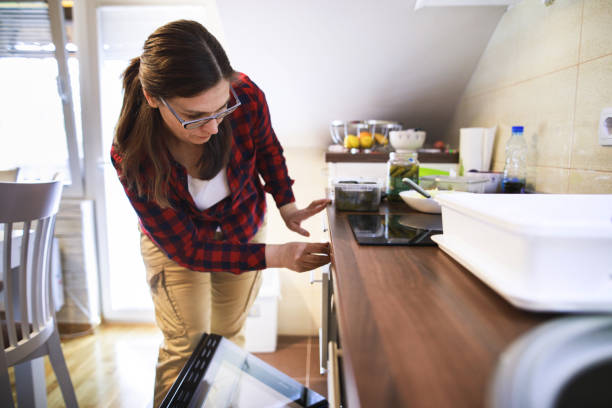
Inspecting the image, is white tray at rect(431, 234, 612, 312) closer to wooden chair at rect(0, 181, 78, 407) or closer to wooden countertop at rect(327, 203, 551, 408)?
wooden countertop at rect(327, 203, 551, 408)

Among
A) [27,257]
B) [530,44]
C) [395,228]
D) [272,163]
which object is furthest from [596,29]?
[27,257]

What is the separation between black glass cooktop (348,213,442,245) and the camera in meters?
0.72

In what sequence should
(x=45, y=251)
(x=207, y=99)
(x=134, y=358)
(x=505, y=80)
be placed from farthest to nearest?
(x=134, y=358) < (x=505, y=80) < (x=45, y=251) < (x=207, y=99)

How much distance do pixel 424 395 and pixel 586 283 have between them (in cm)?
26

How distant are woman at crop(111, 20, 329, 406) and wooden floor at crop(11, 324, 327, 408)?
29.3 inches

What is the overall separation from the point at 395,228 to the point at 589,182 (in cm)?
54

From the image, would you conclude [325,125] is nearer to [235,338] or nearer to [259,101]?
[259,101]

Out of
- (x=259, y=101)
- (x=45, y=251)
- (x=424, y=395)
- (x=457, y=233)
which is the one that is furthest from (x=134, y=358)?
(x=424, y=395)

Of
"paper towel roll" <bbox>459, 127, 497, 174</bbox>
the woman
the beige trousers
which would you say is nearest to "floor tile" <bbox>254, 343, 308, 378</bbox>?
the woman

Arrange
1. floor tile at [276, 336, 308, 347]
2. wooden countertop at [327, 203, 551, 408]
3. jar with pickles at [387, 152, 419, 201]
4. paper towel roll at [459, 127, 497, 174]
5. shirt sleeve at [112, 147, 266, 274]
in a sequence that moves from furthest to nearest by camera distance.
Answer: floor tile at [276, 336, 308, 347], paper towel roll at [459, 127, 497, 174], jar with pickles at [387, 152, 419, 201], shirt sleeve at [112, 147, 266, 274], wooden countertop at [327, 203, 551, 408]

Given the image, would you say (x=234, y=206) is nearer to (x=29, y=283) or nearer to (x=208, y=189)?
(x=208, y=189)

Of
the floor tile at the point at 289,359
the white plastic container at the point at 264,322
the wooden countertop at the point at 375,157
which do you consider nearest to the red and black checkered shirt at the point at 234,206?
the wooden countertop at the point at 375,157

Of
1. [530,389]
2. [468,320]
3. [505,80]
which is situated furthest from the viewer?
[505,80]

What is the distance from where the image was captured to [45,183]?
1.12 metres
